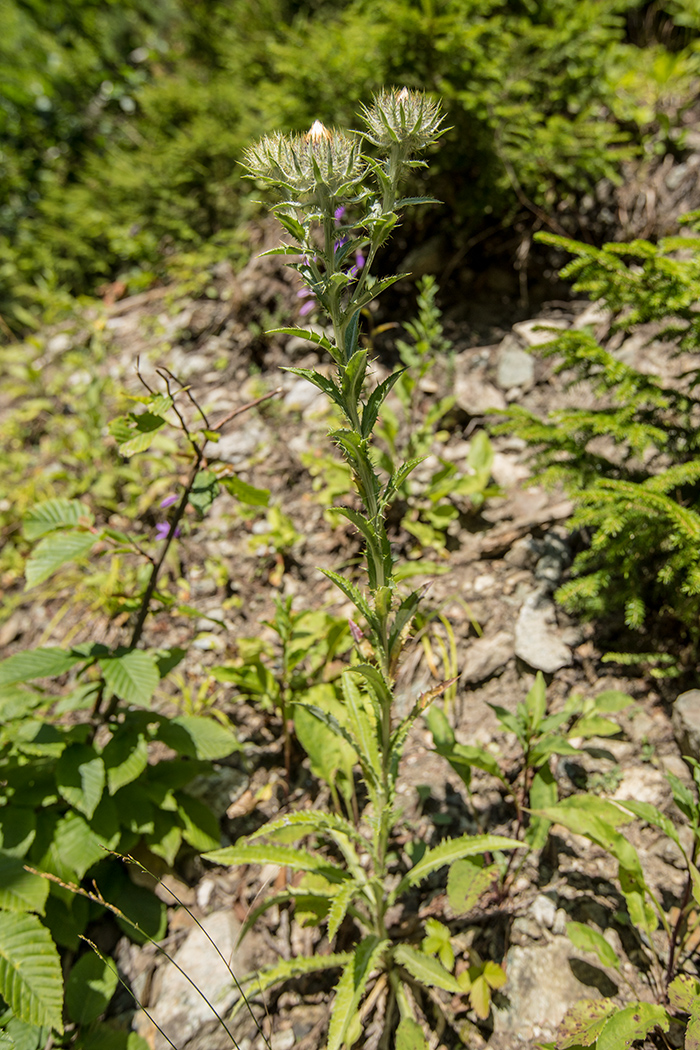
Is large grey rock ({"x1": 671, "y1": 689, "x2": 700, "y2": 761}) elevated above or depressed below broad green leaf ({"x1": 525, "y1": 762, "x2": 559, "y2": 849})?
above

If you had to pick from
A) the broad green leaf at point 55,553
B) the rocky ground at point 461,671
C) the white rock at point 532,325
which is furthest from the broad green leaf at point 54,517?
the white rock at point 532,325

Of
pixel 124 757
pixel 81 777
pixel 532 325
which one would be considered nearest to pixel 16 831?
pixel 81 777

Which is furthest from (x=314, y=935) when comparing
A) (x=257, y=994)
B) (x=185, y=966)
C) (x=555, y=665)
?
(x=555, y=665)

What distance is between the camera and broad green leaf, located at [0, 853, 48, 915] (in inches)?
74.0

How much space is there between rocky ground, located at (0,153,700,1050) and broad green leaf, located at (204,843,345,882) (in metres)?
0.21

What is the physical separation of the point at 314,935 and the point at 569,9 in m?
5.43

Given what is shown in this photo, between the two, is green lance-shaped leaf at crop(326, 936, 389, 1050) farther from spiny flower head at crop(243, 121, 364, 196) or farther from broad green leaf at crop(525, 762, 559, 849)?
spiny flower head at crop(243, 121, 364, 196)

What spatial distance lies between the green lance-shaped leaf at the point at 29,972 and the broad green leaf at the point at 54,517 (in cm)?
127

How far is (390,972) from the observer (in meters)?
2.02

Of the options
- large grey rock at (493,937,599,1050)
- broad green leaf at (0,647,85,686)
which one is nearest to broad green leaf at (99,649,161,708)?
broad green leaf at (0,647,85,686)

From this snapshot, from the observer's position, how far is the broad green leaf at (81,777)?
1.99 metres

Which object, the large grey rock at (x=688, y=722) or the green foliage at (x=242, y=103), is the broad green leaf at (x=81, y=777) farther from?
the green foliage at (x=242, y=103)

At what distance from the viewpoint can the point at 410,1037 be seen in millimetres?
1748

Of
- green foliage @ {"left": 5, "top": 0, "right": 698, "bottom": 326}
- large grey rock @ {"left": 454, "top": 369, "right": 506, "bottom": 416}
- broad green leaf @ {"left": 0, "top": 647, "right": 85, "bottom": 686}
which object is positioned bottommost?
broad green leaf @ {"left": 0, "top": 647, "right": 85, "bottom": 686}
